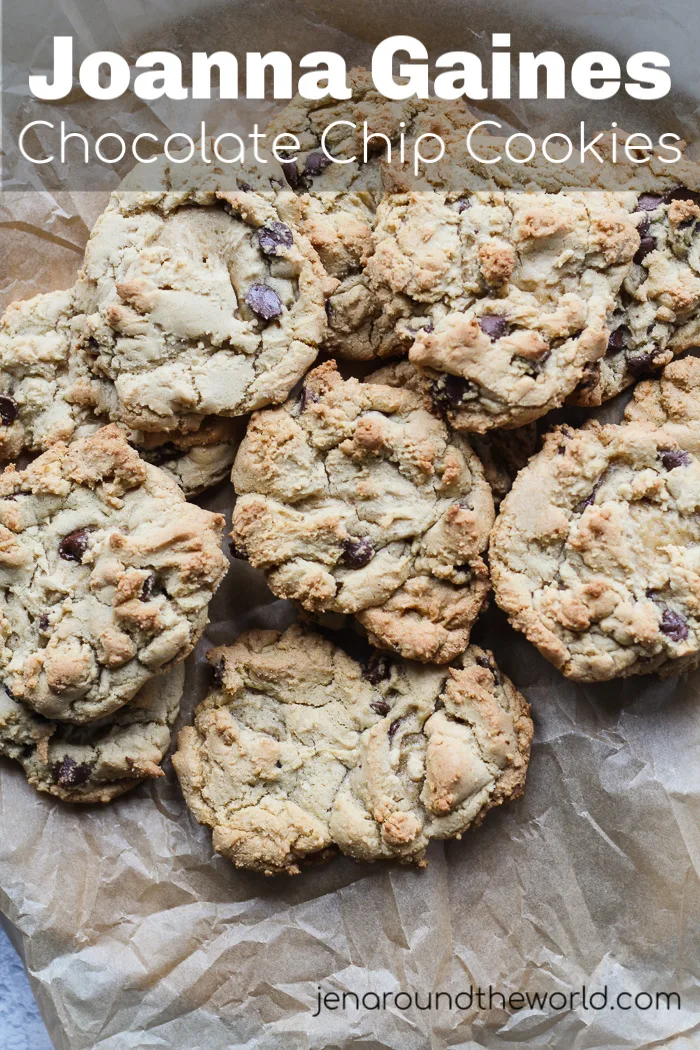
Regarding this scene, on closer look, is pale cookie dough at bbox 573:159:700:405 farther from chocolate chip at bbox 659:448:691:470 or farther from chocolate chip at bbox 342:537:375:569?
chocolate chip at bbox 342:537:375:569

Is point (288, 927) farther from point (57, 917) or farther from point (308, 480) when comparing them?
point (308, 480)

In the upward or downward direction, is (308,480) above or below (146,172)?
below

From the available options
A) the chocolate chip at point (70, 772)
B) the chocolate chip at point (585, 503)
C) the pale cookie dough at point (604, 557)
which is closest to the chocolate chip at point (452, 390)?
the pale cookie dough at point (604, 557)

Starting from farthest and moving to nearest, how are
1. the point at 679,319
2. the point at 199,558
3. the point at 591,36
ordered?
the point at 591,36
the point at 679,319
the point at 199,558

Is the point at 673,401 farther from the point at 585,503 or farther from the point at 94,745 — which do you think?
the point at 94,745

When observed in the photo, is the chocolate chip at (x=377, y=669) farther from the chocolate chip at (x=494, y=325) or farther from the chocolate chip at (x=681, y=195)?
the chocolate chip at (x=681, y=195)

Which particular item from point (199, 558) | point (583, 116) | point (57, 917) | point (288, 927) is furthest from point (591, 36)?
point (57, 917)

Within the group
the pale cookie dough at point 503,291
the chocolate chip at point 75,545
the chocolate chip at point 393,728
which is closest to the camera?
the pale cookie dough at point 503,291
